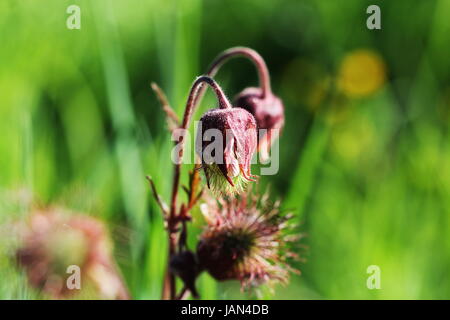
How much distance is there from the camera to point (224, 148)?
1.13 meters

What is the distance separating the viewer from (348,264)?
2123mm

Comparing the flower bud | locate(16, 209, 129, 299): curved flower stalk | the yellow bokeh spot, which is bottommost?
the flower bud

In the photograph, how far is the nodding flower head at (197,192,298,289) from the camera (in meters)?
1.35

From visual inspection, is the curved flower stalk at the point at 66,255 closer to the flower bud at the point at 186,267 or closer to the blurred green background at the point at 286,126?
the blurred green background at the point at 286,126

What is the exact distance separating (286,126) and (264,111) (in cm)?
160

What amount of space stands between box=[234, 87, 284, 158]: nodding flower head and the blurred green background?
1.22 feet

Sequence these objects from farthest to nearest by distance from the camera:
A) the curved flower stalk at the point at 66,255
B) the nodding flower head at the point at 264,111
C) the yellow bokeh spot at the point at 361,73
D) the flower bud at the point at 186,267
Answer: the yellow bokeh spot at the point at 361,73 < the curved flower stalk at the point at 66,255 < the nodding flower head at the point at 264,111 < the flower bud at the point at 186,267

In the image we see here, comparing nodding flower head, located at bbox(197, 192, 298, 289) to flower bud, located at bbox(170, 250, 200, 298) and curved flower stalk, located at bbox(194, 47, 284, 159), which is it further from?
curved flower stalk, located at bbox(194, 47, 284, 159)

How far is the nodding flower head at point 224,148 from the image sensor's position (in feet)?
3.67

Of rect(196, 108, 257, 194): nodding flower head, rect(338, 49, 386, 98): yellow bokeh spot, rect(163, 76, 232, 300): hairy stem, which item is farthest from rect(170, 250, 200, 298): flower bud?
rect(338, 49, 386, 98): yellow bokeh spot

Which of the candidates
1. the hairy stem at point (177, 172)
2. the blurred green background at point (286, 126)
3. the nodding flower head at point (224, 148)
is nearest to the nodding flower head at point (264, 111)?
the hairy stem at point (177, 172)
